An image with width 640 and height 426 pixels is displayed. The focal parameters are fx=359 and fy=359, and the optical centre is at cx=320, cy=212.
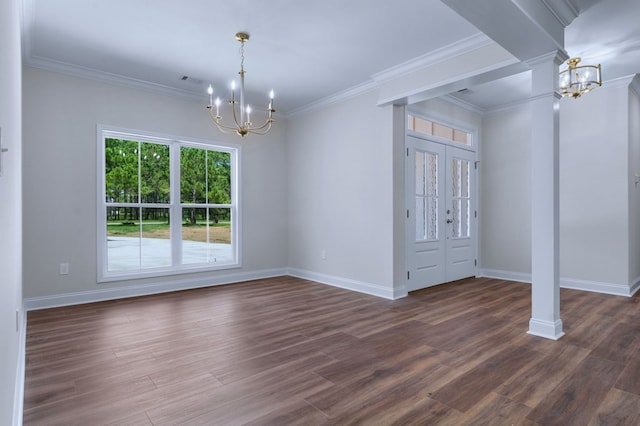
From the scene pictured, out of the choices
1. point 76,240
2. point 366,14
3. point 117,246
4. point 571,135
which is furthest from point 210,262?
point 571,135

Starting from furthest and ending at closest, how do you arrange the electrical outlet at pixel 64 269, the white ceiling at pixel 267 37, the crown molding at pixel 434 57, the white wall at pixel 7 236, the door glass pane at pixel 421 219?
the door glass pane at pixel 421 219 → the electrical outlet at pixel 64 269 → the crown molding at pixel 434 57 → the white ceiling at pixel 267 37 → the white wall at pixel 7 236

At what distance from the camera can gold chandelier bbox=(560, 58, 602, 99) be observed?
12.3 feet

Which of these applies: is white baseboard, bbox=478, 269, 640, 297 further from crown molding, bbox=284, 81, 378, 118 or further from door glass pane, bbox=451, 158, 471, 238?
crown molding, bbox=284, 81, 378, 118

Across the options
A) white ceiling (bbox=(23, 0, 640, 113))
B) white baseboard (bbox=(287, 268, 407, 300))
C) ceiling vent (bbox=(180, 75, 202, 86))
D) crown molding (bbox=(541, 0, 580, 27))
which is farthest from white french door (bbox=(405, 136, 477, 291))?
ceiling vent (bbox=(180, 75, 202, 86))

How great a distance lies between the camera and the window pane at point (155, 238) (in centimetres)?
485

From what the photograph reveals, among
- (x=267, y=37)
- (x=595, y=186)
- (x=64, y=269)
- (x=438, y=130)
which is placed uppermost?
(x=267, y=37)

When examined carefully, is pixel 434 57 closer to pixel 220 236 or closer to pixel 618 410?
pixel 618 410

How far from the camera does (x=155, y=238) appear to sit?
4.94 meters

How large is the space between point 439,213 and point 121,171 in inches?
177

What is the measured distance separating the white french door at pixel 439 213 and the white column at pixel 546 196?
187cm

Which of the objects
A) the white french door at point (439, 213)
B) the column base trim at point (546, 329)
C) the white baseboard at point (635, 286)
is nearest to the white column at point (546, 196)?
the column base trim at point (546, 329)

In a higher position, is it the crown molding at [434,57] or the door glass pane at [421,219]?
the crown molding at [434,57]

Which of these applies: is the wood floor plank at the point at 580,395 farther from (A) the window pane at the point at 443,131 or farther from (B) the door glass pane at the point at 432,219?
(A) the window pane at the point at 443,131

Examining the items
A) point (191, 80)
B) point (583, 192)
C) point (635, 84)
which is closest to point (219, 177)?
point (191, 80)
